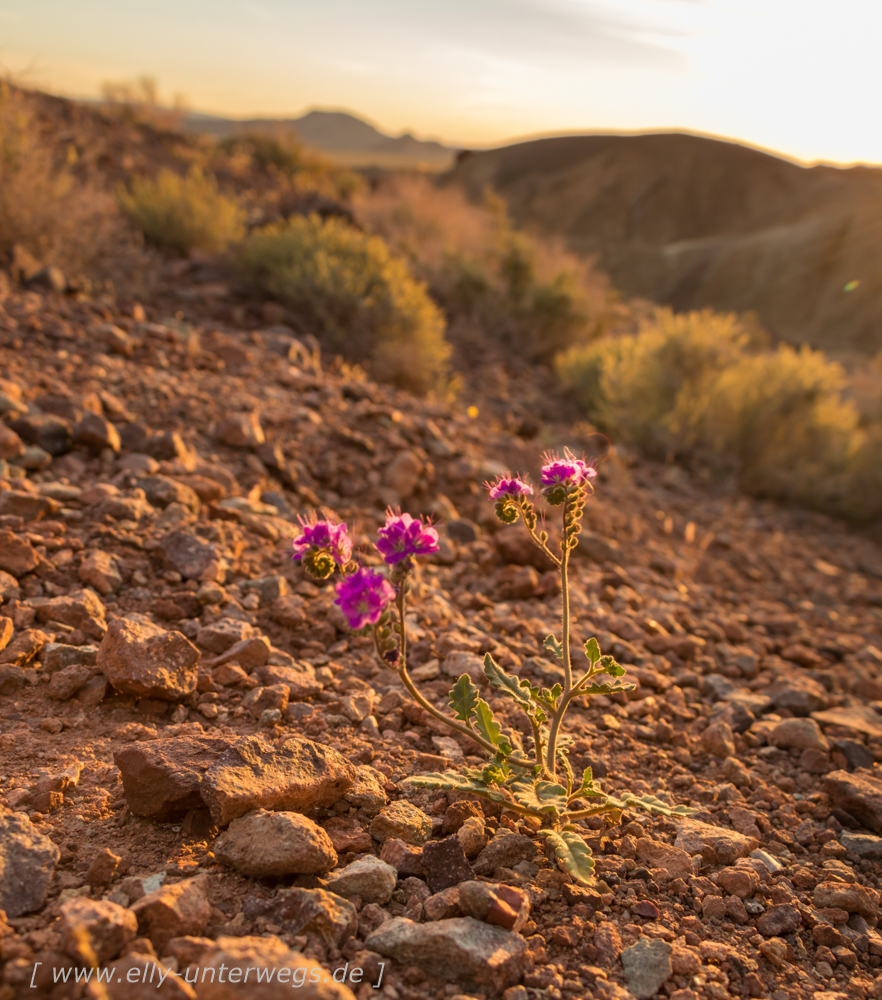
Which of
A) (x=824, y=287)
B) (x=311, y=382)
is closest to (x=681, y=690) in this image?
(x=311, y=382)

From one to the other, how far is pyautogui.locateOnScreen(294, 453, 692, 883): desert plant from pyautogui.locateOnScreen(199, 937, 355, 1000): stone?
0.56 metres

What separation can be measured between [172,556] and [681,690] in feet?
8.24

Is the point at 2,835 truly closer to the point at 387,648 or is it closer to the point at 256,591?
the point at 387,648

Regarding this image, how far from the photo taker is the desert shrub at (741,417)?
789 cm

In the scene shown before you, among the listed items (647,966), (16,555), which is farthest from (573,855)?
(16,555)

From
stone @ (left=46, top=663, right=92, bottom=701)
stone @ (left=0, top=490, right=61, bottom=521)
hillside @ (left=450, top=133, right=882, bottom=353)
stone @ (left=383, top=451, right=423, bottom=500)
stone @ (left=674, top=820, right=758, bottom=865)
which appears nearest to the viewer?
stone @ (left=674, top=820, right=758, bottom=865)

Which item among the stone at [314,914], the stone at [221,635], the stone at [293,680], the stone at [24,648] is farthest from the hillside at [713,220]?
the stone at [314,914]

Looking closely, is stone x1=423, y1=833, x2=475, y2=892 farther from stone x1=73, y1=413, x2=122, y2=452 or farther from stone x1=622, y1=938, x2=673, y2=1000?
stone x1=73, y1=413, x2=122, y2=452

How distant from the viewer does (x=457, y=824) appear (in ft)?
6.91

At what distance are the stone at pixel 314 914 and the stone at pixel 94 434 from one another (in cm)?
295

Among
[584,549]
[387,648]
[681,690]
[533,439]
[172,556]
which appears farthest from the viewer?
[533,439]

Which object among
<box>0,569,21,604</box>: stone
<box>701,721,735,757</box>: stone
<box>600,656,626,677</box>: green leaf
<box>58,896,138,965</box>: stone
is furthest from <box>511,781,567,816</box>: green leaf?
<box>0,569,21,604</box>: stone

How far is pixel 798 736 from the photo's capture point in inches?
120

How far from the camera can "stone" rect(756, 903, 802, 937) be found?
198cm
